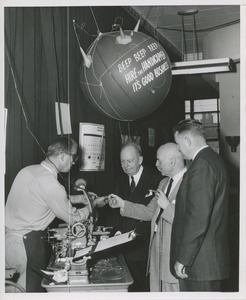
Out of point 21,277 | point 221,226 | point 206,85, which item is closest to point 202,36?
point 206,85

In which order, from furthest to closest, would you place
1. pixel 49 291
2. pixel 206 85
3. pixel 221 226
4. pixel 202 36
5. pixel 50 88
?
pixel 206 85, pixel 202 36, pixel 50 88, pixel 221 226, pixel 49 291

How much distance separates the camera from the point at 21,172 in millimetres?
1965

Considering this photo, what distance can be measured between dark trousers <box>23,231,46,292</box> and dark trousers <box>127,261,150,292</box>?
0.73 metres

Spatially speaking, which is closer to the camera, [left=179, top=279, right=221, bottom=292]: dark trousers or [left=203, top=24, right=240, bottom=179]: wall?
[left=179, top=279, right=221, bottom=292]: dark trousers

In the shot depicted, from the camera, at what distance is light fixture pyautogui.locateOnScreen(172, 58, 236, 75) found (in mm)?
3209

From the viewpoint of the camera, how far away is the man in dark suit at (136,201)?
253 cm

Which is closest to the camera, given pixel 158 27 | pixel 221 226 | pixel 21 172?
pixel 221 226

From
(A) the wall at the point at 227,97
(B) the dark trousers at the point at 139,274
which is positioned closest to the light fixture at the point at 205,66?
(A) the wall at the point at 227,97

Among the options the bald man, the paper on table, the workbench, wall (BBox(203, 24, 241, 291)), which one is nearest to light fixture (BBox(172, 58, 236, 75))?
wall (BBox(203, 24, 241, 291))

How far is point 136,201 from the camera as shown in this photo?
2641 millimetres

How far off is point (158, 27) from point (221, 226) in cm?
296

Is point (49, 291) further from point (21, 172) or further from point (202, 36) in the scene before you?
point (202, 36)

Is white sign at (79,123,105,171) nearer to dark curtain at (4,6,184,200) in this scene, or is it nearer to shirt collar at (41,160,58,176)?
dark curtain at (4,6,184,200)

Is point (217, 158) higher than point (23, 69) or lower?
lower
